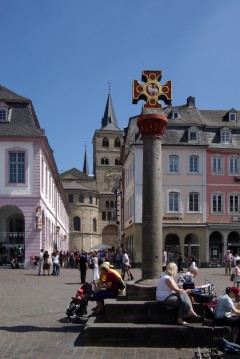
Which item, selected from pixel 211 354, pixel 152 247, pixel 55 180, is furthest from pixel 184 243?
pixel 211 354

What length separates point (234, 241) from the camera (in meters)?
49.2

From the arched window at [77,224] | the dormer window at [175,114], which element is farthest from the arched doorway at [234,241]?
the arched window at [77,224]

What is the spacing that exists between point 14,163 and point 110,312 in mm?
27734

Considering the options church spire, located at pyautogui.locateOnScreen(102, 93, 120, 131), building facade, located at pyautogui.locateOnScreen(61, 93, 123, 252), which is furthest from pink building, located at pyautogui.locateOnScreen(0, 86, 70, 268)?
church spire, located at pyautogui.locateOnScreen(102, 93, 120, 131)

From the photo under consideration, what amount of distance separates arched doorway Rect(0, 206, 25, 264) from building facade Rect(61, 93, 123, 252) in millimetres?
47986

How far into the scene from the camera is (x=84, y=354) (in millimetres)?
9938

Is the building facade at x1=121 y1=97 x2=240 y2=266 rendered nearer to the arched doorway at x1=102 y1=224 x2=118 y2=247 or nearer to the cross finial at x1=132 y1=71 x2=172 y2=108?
the cross finial at x1=132 y1=71 x2=172 y2=108

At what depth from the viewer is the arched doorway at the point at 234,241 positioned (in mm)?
48866

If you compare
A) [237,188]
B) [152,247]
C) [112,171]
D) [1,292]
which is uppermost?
[112,171]

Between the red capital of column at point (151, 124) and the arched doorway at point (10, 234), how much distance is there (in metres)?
26.5

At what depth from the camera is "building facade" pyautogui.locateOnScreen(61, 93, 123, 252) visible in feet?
345

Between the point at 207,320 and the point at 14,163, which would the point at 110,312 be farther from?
the point at 14,163

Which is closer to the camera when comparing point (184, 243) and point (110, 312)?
point (110, 312)

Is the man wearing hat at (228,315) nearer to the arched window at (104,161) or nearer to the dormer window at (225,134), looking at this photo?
Result: the dormer window at (225,134)
